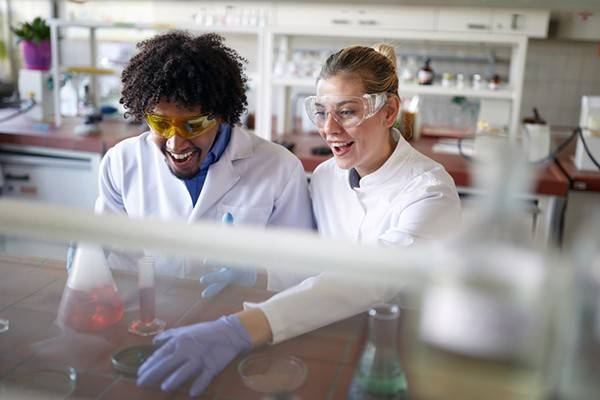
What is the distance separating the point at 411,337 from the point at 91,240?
1.04 feet

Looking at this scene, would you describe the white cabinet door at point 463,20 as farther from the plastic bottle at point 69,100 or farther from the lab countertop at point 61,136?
the plastic bottle at point 69,100

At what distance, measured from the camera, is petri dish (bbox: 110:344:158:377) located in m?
1.07

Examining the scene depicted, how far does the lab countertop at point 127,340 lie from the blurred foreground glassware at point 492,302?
54 centimetres

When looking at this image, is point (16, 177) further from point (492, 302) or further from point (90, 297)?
point (492, 302)

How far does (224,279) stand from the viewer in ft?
4.79

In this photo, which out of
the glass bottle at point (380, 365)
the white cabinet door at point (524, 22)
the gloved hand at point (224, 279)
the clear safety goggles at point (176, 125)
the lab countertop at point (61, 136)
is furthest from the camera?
the white cabinet door at point (524, 22)

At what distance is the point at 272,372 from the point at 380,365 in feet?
0.68

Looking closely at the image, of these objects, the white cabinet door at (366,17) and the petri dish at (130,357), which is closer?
the petri dish at (130,357)

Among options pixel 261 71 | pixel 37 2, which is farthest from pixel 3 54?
pixel 261 71

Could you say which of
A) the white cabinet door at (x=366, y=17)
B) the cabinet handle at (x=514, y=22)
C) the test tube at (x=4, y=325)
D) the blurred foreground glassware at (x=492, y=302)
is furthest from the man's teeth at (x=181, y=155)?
the cabinet handle at (x=514, y=22)

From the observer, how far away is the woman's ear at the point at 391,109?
A: 184 centimetres

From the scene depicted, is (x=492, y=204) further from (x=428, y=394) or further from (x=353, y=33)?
(x=353, y=33)

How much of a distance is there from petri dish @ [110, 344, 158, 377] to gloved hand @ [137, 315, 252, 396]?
0.07ft

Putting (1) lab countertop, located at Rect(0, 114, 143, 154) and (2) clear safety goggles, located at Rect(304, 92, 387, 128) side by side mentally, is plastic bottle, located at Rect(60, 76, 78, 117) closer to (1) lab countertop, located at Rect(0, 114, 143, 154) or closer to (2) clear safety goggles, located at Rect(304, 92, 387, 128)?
(1) lab countertop, located at Rect(0, 114, 143, 154)
